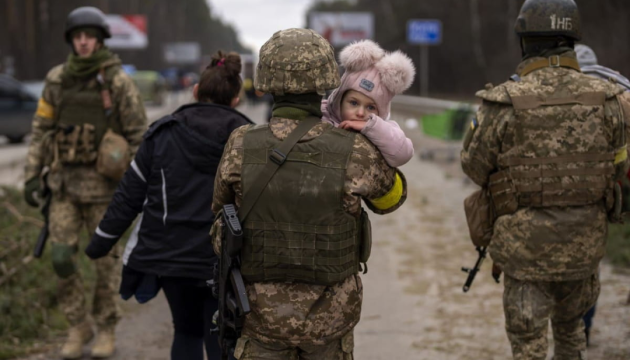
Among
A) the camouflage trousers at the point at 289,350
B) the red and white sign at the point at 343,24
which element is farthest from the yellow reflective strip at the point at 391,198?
the red and white sign at the point at 343,24

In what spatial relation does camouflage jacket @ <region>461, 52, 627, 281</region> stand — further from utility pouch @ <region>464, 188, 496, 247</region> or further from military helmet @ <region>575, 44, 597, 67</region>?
military helmet @ <region>575, 44, 597, 67</region>

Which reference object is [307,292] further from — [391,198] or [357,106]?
[357,106]

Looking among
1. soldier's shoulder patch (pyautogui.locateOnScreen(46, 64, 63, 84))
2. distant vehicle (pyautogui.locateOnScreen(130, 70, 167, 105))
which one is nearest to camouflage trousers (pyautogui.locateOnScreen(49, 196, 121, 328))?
soldier's shoulder patch (pyautogui.locateOnScreen(46, 64, 63, 84))

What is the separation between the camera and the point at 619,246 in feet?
26.2

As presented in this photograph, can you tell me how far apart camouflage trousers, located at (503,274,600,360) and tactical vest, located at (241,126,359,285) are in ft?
4.13

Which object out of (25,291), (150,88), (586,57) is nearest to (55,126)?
(25,291)

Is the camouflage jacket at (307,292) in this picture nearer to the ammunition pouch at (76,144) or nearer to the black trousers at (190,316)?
the black trousers at (190,316)

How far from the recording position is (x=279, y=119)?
127 inches

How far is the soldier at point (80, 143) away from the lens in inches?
207

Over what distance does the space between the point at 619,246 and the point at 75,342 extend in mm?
5161

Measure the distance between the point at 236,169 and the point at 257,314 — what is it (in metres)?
0.56

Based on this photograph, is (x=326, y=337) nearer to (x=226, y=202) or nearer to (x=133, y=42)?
(x=226, y=202)

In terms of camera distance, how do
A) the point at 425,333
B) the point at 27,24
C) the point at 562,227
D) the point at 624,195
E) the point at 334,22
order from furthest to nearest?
the point at 334,22 < the point at 27,24 < the point at 425,333 < the point at 624,195 < the point at 562,227

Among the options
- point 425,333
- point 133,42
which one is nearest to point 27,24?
point 133,42
